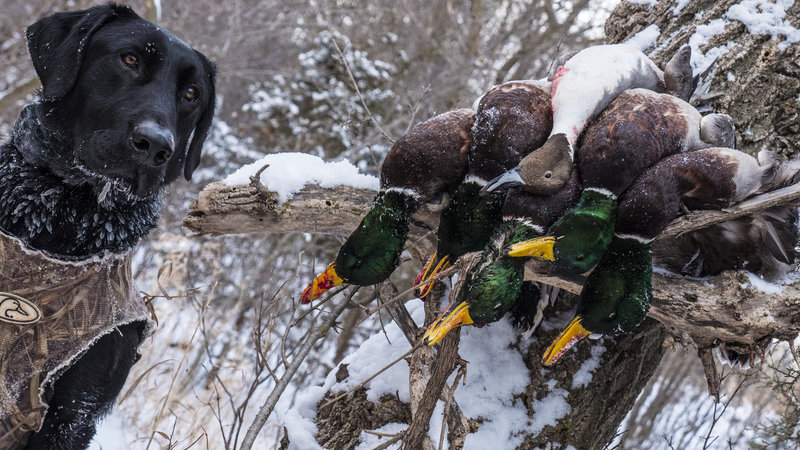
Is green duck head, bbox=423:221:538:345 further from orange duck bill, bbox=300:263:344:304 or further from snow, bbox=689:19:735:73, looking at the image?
snow, bbox=689:19:735:73

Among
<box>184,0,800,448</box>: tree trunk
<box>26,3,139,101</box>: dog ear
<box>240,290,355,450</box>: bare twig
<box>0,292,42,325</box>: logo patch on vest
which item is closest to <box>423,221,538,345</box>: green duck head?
<box>184,0,800,448</box>: tree trunk

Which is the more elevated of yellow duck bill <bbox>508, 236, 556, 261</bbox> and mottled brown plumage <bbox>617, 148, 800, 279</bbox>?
yellow duck bill <bbox>508, 236, 556, 261</bbox>

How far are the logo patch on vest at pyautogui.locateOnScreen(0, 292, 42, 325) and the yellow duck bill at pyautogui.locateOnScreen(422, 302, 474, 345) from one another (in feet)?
4.47

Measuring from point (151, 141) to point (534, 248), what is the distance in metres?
1.30

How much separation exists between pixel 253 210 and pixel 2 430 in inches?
45.4

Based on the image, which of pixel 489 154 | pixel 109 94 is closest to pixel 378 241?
pixel 489 154

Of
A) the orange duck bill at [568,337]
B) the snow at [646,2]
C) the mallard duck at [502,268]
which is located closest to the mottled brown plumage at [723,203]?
the mallard duck at [502,268]

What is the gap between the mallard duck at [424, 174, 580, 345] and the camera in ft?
5.53

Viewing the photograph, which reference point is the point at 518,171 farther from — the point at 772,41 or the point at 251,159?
the point at 251,159

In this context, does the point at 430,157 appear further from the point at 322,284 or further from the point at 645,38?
the point at 645,38

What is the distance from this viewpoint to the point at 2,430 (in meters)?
2.04

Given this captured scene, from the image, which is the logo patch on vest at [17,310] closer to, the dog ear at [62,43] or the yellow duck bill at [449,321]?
the dog ear at [62,43]

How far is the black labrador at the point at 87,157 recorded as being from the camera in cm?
202

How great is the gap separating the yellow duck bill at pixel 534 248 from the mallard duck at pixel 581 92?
0.20 meters
